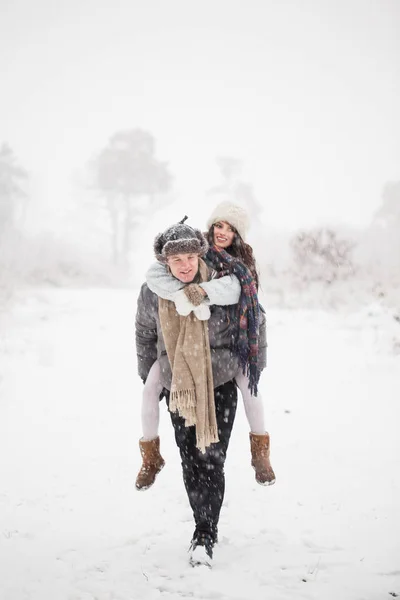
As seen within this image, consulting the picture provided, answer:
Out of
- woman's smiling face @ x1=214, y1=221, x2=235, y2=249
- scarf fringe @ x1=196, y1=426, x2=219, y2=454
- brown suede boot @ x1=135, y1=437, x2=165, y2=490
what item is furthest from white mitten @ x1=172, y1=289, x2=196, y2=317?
brown suede boot @ x1=135, y1=437, x2=165, y2=490

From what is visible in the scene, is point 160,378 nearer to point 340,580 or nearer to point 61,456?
point 340,580

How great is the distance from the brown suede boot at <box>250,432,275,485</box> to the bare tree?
21.4 m

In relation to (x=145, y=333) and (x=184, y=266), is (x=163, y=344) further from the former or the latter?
(x=184, y=266)

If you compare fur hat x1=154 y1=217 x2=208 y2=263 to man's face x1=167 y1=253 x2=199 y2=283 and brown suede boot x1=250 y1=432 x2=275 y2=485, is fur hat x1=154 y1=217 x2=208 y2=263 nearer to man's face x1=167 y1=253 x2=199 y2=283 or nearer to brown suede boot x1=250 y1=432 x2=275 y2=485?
man's face x1=167 y1=253 x2=199 y2=283

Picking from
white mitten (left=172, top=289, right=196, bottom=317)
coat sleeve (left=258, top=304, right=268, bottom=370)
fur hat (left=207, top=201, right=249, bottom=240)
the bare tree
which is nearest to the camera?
white mitten (left=172, top=289, right=196, bottom=317)

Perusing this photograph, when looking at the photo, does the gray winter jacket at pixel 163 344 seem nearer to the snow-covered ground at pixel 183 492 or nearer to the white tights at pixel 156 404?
the white tights at pixel 156 404

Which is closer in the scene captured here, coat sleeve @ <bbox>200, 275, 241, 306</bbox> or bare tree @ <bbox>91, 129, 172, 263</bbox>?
coat sleeve @ <bbox>200, 275, 241, 306</bbox>

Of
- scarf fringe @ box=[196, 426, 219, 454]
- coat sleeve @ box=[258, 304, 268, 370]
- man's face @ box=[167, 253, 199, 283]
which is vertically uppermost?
man's face @ box=[167, 253, 199, 283]

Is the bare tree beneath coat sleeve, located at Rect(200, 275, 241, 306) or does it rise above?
above

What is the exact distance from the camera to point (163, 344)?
9.30ft

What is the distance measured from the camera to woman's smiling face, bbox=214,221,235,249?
3031mm

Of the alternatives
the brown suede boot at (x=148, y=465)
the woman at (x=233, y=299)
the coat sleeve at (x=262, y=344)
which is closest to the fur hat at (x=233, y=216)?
the woman at (x=233, y=299)

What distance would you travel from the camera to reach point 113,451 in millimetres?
5117

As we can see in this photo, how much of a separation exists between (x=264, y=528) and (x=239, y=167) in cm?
2528
